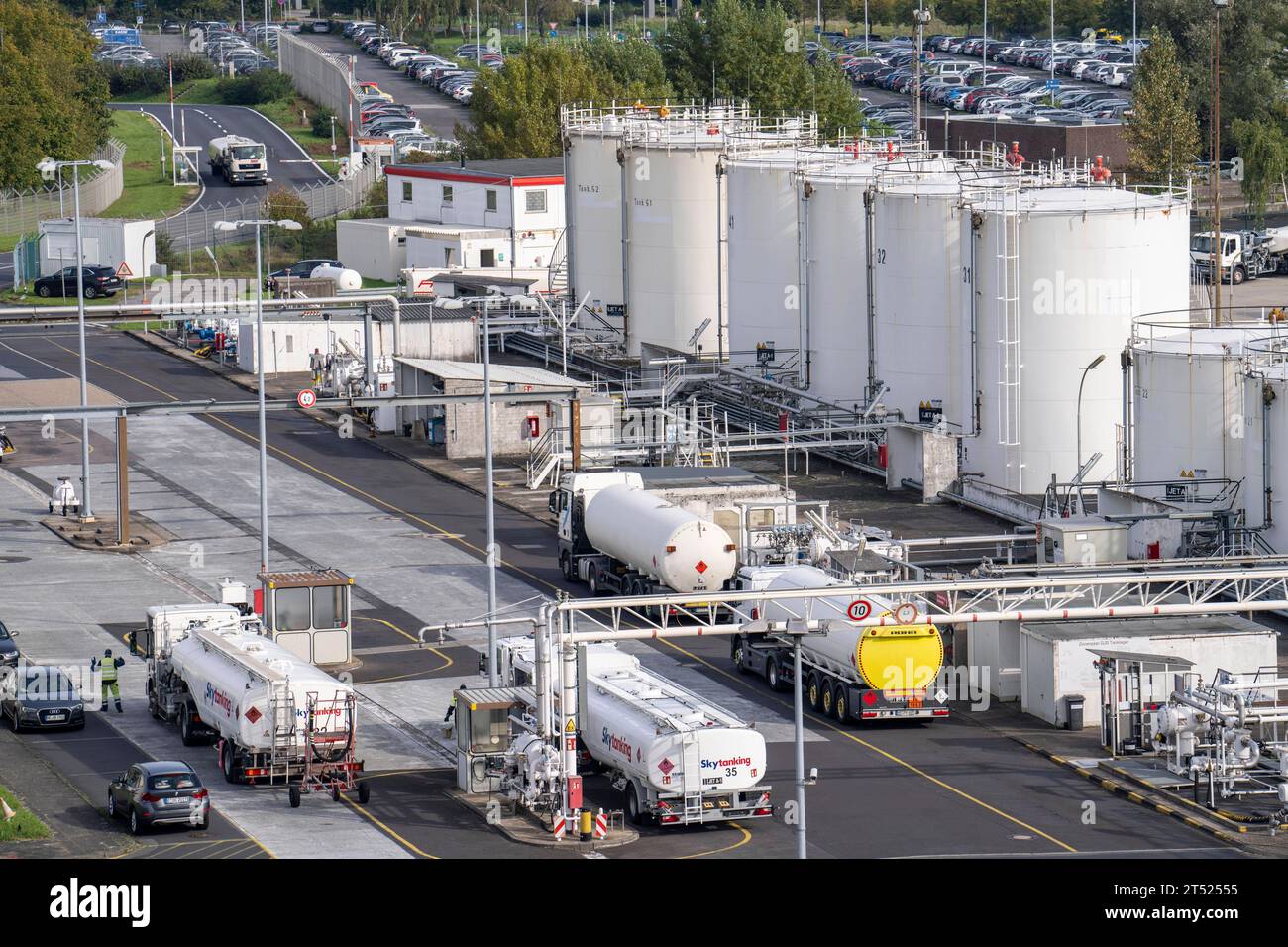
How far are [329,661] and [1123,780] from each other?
20.2 m

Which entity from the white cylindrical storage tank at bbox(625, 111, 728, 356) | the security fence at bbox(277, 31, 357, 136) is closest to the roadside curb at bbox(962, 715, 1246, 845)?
the white cylindrical storage tank at bbox(625, 111, 728, 356)

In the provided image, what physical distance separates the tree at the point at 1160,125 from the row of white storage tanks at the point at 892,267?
3891 centimetres

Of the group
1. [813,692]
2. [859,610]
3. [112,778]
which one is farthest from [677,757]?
[112,778]

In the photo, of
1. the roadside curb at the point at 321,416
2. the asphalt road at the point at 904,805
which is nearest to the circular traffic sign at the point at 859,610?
the asphalt road at the point at 904,805

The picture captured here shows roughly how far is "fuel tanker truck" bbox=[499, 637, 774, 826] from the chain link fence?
344 ft

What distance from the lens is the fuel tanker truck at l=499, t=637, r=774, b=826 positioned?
37.5 meters

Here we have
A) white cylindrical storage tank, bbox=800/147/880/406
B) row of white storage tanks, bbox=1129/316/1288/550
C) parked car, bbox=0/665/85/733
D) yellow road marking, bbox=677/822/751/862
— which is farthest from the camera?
white cylindrical storage tank, bbox=800/147/880/406

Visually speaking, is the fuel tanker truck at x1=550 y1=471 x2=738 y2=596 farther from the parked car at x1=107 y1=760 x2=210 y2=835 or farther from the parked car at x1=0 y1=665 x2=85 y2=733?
the parked car at x1=107 y1=760 x2=210 y2=835

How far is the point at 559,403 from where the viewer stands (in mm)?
76688

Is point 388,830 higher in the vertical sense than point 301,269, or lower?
lower

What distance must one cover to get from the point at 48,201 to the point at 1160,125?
243ft

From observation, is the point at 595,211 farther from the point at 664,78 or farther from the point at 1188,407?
the point at 664,78

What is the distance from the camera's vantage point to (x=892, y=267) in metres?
75.2

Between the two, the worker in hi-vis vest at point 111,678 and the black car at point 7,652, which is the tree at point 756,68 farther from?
the worker in hi-vis vest at point 111,678
